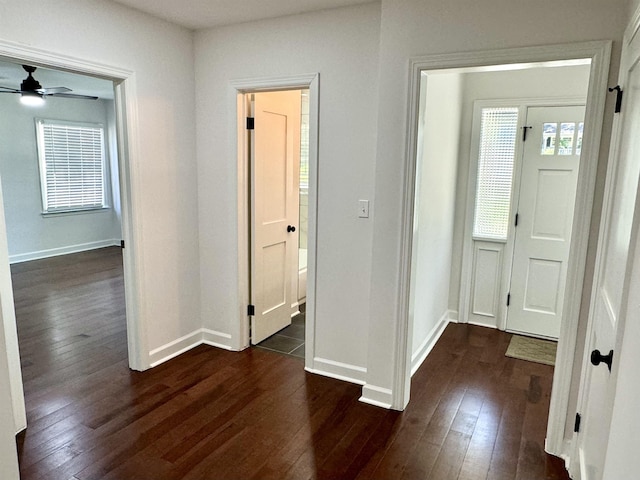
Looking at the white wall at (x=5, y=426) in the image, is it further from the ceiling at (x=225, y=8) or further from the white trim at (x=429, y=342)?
the white trim at (x=429, y=342)

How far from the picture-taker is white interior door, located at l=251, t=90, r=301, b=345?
3.42m

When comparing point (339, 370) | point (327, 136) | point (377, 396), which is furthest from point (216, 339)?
point (327, 136)

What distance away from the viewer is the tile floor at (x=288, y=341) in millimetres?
3531

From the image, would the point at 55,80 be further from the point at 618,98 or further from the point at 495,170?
the point at 618,98

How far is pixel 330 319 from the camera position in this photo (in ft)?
10.0

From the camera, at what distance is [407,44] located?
2.35 meters

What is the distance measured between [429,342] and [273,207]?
171 centimetres

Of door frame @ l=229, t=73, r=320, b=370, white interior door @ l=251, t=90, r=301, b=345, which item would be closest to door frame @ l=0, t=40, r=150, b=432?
door frame @ l=229, t=73, r=320, b=370

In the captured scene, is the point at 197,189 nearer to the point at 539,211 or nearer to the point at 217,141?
the point at 217,141

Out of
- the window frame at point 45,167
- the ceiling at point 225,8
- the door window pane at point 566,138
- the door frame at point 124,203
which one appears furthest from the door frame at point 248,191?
the window frame at point 45,167

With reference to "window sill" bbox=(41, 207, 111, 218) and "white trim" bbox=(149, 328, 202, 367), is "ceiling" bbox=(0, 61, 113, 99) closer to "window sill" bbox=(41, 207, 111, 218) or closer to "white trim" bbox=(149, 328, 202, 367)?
"window sill" bbox=(41, 207, 111, 218)

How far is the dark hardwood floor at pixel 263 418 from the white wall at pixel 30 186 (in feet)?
10.9

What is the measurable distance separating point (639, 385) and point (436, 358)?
8.32ft

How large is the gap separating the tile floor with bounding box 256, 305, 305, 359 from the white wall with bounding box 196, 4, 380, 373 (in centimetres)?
47
